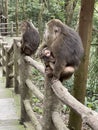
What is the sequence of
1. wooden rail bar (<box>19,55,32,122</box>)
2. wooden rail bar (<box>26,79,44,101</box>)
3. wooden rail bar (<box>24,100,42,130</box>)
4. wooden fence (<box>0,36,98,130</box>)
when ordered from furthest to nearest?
1. wooden rail bar (<box>19,55,32,122</box>)
2. wooden rail bar (<box>24,100,42,130</box>)
3. wooden rail bar (<box>26,79,44,101</box>)
4. wooden fence (<box>0,36,98,130</box>)

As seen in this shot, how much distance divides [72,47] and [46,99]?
1.57ft

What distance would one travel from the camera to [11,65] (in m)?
5.75

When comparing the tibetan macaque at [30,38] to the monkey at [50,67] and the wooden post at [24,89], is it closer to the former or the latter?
the wooden post at [24,89]

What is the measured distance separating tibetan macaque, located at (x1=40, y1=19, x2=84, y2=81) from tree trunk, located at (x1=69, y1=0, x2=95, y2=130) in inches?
36.2

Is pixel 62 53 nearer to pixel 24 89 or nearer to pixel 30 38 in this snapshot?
pixel 24 89

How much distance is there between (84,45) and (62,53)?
1115 mm

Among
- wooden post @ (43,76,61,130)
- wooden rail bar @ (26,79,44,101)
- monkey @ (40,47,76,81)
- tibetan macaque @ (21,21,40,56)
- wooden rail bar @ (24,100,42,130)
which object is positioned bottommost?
wooden rail bar @ (24,100,42,130)

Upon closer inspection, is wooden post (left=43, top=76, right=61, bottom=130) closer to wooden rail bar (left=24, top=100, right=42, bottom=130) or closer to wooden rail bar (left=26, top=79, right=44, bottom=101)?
wooden rail bar (left=26, top=79, right=44, bottom=101)

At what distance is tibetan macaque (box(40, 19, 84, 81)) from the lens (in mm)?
2439

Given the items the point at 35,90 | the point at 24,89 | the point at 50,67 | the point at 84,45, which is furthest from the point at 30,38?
the point at 50,67

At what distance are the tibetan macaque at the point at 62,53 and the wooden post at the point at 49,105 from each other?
136mm

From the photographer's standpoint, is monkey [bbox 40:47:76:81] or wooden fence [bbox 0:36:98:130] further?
monkey [bbox 40:47:76:81]

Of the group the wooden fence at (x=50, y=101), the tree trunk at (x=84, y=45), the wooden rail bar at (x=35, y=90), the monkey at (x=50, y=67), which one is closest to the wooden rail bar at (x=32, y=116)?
the wooden fence at (x=50, y=101)

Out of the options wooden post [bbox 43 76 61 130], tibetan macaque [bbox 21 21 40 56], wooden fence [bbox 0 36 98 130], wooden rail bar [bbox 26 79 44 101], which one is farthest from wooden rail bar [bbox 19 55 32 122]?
wooden post [bbox 43 76 61 130]
